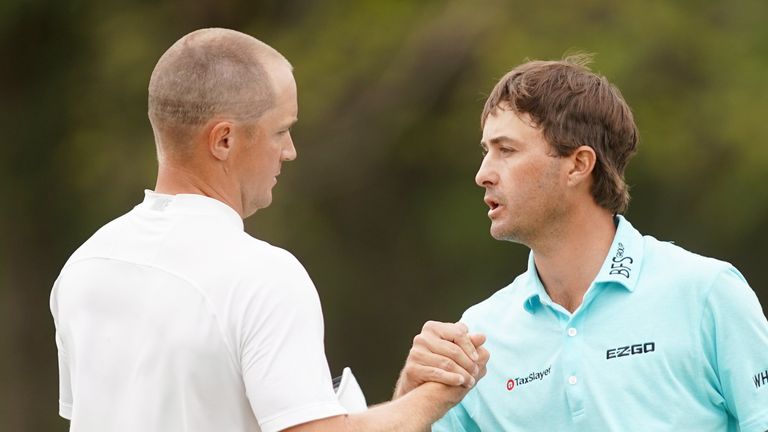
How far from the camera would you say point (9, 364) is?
504 inches

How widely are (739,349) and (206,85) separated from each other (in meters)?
1.57

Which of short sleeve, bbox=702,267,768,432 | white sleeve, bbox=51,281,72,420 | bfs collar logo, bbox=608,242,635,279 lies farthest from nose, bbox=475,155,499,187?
white sleeve, bbox=51,281,72,420

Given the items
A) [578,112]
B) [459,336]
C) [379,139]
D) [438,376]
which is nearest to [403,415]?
[438,376]

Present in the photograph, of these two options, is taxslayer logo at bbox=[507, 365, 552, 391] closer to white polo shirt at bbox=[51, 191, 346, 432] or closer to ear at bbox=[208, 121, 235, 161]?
white polo shirt at bbox=[51, 191, 346, 432]

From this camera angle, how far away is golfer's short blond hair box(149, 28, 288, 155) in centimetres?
342

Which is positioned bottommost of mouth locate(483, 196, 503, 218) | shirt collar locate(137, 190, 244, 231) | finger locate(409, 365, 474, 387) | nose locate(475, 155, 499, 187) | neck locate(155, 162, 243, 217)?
finger locate(409, 365, 474, 387)

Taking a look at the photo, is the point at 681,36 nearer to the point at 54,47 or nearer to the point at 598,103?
the point at 54,47

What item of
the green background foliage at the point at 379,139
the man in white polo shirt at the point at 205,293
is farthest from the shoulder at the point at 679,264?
the green background foliage at the point at 379,139

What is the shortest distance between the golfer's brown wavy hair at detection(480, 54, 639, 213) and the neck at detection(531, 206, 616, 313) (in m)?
0.11

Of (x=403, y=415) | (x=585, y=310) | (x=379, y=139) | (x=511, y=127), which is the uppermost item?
(x=379, y=139)

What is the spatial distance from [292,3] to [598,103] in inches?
328

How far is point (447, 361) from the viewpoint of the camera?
399 cm

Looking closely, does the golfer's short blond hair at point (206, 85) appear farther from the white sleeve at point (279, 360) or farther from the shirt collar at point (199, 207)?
the white sleeve at point (279, 360)

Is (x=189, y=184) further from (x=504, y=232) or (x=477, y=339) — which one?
(x=504, y=232)
